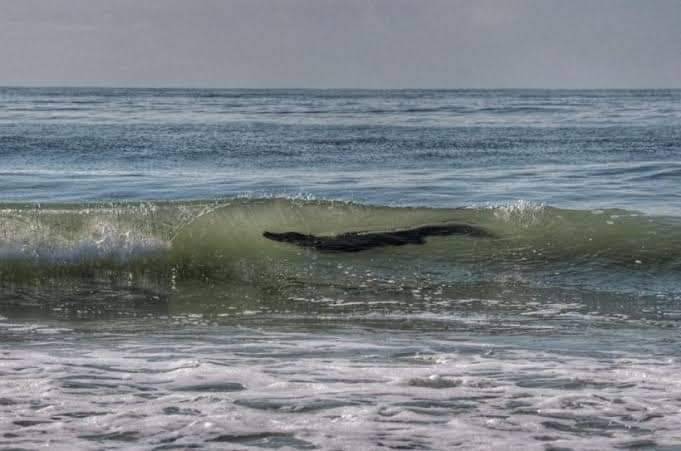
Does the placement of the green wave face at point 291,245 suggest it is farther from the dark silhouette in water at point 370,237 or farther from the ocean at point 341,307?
the dark silhouette in water at point 370,237

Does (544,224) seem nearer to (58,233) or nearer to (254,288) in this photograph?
(254,288)

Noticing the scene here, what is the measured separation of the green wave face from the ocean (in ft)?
0.11

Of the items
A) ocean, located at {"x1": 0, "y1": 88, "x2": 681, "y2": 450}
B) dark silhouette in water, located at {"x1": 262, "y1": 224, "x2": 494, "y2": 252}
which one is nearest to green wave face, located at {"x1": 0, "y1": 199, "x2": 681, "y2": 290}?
ocean, located at {"x1": 0, "y1": 88, "x2": 681, "y2": 450}

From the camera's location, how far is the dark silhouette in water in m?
11.4

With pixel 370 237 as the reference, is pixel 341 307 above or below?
below

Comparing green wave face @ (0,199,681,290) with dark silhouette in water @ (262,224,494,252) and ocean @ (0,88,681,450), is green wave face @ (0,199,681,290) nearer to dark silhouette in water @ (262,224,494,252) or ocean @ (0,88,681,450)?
ocean @ (0,88,681,450)

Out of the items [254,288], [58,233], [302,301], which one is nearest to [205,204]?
[58,233]

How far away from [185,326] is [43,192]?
851 centimetres

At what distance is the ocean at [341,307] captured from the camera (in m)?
5.00

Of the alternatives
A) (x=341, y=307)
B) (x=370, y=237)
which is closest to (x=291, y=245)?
(x=370, y=237)

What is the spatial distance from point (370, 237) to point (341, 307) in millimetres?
3030

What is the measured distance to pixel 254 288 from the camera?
9.95m

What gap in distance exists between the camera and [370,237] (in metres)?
11.6

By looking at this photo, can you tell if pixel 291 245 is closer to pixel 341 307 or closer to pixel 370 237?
pixel 370 237
